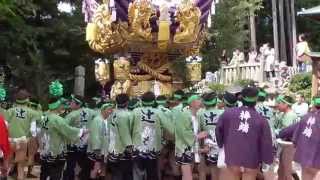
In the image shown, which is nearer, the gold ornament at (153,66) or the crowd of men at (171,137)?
the crowd of men at (171,137)

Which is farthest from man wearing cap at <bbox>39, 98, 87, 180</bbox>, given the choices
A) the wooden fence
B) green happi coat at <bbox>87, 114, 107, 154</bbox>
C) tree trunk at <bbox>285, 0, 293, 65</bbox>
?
tree trunk at <bbox>285, 0, 293, 65</bbox>

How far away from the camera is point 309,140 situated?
317 inches

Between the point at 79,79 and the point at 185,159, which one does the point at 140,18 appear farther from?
A: the point at 79,79

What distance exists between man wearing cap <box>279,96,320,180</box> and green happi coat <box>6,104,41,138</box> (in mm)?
4609

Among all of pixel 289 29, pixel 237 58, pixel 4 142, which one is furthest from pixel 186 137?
pixel 289 29

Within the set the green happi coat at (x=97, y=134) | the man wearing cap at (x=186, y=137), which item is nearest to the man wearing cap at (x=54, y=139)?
the green happi coat at (x=97, y=134)

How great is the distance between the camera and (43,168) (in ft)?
32.7

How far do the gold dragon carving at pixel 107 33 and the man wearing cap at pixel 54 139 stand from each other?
3434mm

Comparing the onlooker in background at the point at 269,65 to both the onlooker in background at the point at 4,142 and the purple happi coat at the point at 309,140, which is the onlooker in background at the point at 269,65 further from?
the onlooker in background at the point at 4,142

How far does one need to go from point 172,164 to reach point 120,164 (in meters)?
0.87

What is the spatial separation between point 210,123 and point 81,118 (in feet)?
7.67

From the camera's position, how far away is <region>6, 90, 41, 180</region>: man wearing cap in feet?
34.4

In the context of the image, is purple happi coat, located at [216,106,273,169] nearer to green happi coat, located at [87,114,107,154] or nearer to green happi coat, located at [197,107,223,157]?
green happi coat, located at [197,107,223,157]

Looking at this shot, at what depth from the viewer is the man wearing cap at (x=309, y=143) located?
7973 millimetres
